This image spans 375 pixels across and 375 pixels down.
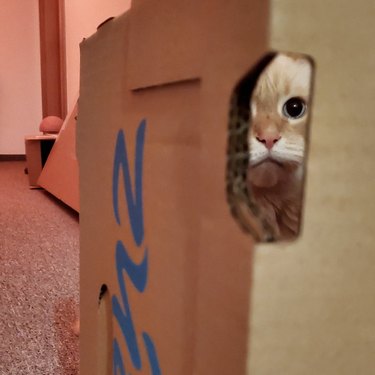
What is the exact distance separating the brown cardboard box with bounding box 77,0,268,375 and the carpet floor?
28 cm

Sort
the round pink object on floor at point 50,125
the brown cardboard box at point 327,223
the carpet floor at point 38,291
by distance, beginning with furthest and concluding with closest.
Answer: the round pink object on floor at point 50,125, the carpet floor at point 38,291, the brown cardboard box at point 327,223

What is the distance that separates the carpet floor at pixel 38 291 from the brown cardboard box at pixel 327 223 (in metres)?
0.60

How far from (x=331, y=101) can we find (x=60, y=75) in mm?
3168

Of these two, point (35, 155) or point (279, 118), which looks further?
point (35, 155)

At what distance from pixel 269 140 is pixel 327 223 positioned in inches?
11.0

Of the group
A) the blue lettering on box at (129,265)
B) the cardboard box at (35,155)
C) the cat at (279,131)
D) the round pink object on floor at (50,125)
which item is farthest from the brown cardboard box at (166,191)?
the round pink object on floor at (50,125)

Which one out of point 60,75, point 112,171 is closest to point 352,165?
point 112,171

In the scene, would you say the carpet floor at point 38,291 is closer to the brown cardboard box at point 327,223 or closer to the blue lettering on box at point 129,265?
the blue lettering on box at point 129,265

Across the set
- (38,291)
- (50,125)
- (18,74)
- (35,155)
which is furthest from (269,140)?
(18,74)

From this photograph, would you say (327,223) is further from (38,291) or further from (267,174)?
(38,291)

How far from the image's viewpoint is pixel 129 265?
379 mm

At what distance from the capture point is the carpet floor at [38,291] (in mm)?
746

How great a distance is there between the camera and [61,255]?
1.26 m

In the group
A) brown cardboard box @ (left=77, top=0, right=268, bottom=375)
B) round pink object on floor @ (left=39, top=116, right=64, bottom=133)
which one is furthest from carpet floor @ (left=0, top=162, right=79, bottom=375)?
round pink object on floor @ (left=39, top=116, right=64, bottom=133)
